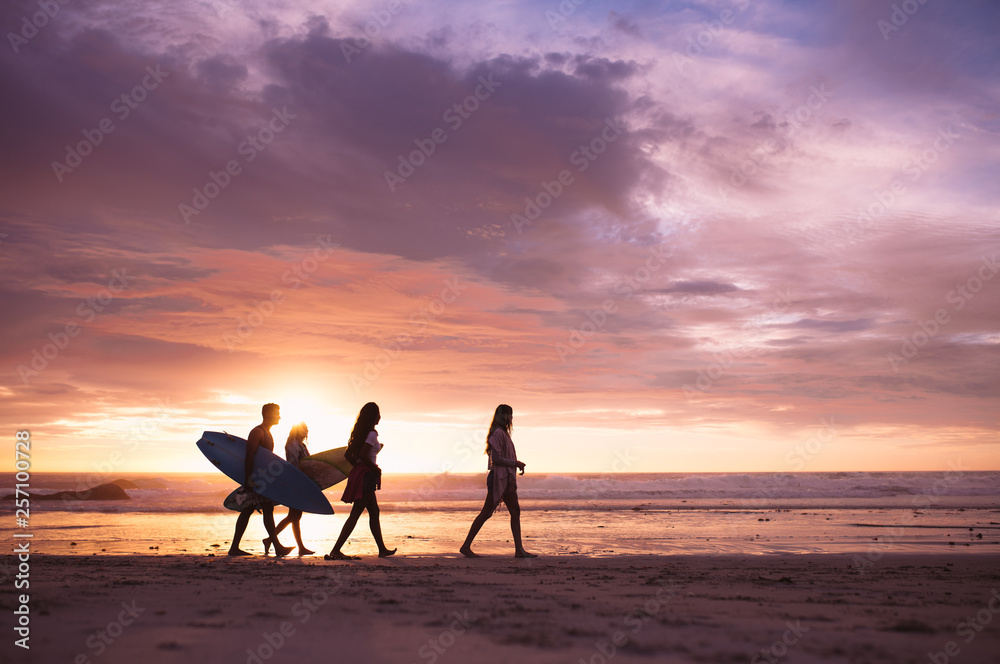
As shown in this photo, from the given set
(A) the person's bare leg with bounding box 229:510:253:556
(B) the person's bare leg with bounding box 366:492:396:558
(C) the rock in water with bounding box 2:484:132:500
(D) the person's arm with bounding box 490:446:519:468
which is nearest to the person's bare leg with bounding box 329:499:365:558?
(B) the person's bare leg with bounding box 366:492:396:558

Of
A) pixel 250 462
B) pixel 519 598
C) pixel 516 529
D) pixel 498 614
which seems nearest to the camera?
pixel 498 614

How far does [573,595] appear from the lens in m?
5.56

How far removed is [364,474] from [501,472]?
1854mm

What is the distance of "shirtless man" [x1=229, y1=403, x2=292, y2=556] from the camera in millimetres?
8453

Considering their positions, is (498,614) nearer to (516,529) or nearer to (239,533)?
(516,529)

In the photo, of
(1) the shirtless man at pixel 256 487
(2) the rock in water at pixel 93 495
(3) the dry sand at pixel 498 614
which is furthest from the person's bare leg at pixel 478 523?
(2) the rock in water at pixel 93 495

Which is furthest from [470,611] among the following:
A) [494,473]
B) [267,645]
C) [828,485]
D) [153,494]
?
[828,485]

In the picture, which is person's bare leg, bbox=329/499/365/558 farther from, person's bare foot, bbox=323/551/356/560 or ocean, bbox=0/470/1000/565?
ocean, bbox=0/470/1000/565

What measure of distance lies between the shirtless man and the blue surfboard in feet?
0.26

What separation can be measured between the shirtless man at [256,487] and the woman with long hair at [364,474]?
0.87 metres

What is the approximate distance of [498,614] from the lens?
182 inches

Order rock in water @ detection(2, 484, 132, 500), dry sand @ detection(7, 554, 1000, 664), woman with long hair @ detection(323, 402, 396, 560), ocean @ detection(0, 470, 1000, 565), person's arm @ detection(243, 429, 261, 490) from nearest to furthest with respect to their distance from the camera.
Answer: dry sand @ detection(7, 554, 1000, 664), person's arm @ detection(243, 429, 261, 490), woman with long hair @ detection(323, 402, 396, 560), ocean @ detection(0, 470, 1000, 565), rock in water @ detection(2, 484, 132, 500)

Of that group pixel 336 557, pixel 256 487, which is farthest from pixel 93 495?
pixel 336 557

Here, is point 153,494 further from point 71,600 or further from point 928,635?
point 928,635
